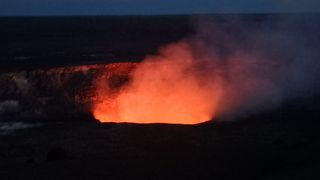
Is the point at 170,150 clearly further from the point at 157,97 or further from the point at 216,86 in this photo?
the point at 216,86

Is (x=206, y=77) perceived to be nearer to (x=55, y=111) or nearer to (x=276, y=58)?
(x=276, y=58)

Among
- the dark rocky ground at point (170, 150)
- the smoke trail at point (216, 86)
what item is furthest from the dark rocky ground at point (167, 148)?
the smoke trail at point (216, 86)

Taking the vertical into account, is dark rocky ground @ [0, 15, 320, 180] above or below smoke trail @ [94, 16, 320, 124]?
below

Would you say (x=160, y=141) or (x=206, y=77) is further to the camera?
(x=206, y=77)

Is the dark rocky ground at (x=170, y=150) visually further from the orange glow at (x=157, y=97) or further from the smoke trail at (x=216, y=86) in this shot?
the orange glow at (x=157, y=97)

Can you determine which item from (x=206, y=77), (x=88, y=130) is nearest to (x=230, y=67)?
(x=206, y=77)

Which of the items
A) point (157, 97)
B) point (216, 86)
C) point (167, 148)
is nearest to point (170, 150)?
point (167, 148)

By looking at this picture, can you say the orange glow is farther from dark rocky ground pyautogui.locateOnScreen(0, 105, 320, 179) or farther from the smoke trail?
dark rocky ground pyautogui.locateOnScreen(0, 105, 320, 179)

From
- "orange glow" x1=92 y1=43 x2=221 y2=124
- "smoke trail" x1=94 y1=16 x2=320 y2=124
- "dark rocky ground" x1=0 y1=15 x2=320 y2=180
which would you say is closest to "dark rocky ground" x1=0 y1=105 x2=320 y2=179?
"dark rocky ground" x1=0 y1=15 x2=320 y2=180
